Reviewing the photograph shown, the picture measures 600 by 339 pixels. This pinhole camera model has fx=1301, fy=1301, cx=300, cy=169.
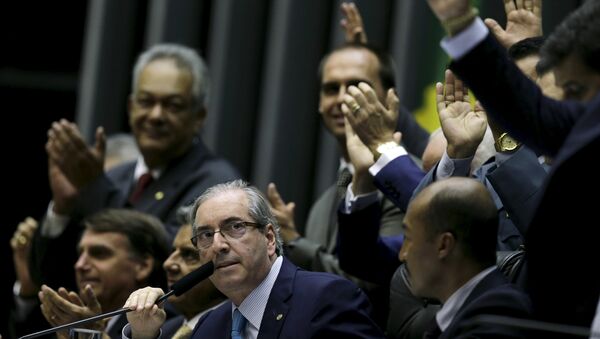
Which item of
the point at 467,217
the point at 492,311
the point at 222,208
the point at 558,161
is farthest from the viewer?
the point at 222,208

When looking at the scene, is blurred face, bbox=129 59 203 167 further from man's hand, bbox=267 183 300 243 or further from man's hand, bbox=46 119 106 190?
man's hand, bbox=267 183 300 243

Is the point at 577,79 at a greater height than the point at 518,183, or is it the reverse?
the point at 577,79

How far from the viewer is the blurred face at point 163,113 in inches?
178

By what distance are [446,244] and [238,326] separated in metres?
0.69

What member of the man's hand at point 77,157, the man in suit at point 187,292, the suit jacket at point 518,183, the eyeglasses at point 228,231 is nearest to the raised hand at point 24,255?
the man's hand at point 77,157

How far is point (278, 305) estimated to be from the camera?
3008mm

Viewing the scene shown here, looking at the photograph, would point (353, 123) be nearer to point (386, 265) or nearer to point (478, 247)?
point (386, 265)

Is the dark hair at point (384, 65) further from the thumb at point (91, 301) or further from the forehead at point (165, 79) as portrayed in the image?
the thumb at point (91, 301)

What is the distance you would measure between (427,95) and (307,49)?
0.68 metres

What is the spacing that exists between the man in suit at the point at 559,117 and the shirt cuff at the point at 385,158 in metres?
1.02

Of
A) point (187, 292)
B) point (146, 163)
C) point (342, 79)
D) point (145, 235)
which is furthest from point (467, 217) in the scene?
point (146, 163)

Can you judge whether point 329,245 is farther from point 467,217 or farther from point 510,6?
point 467,217

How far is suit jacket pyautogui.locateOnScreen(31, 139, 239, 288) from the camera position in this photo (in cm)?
438

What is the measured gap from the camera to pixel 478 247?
2.57 meters
